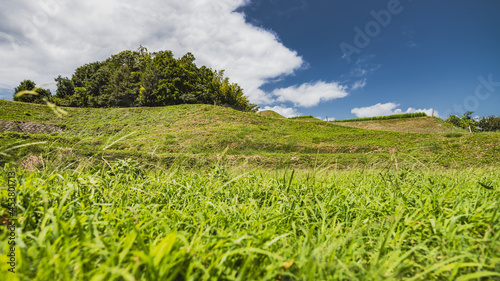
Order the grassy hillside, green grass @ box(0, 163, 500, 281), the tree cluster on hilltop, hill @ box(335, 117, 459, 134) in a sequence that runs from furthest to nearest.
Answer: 1. the tree cluster on hilltop
2. hill @ box(335, 117, 459, 134)
3. the grassy hillside
4. green grass @ box(0, 163, 500, 281)

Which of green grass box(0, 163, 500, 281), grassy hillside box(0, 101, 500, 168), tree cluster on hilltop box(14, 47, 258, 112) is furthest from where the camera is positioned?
tree cluster on hilltop box(14, 47, 258, 112)

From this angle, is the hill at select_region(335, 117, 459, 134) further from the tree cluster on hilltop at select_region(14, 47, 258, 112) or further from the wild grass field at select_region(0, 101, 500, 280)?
the wild grass field at select_region(0, 101, 500, 280)

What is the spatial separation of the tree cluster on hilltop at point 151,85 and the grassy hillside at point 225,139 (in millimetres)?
9348

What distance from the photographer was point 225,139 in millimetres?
Answer: 17922

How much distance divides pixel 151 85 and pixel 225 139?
28.1 meters

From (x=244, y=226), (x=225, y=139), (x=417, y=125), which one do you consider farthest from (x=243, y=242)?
(x=417, y=125)

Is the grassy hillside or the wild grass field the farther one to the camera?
the grassy hillside

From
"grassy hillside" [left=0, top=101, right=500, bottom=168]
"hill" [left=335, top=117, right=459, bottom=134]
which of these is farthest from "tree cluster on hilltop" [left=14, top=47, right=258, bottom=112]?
"hill" [left=335, top=117, right=459, bottom=134]

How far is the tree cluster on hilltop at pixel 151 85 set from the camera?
1540 inches

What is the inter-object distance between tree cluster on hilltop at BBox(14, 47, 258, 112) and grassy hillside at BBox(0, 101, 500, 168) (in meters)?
9.35

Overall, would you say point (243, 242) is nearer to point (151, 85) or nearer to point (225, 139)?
point (225, 139)

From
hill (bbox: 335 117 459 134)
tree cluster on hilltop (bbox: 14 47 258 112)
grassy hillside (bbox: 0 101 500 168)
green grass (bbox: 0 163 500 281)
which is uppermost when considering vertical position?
tree cluster on hilltop (bbox: 14 47 258 112)

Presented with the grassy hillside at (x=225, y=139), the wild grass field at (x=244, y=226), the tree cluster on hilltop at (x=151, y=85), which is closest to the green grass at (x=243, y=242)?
the wild grass field at (x=244, y=226)

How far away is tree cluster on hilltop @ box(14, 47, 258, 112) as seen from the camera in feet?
128
